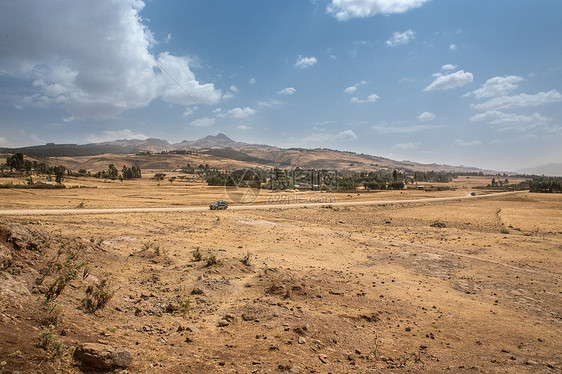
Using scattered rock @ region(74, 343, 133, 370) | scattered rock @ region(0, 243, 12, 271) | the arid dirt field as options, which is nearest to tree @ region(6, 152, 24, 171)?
the arid dirt field

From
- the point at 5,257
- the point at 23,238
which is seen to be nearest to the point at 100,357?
the point at 5,257

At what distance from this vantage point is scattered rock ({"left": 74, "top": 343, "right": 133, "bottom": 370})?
502cm

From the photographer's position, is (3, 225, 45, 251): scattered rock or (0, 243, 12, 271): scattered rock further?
(3, 225, 45, 251): scattered rock

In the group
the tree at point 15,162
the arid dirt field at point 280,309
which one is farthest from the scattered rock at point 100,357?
the tree at point 15,162

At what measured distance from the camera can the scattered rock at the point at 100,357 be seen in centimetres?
502

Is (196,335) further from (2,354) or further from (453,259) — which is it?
(453,259)

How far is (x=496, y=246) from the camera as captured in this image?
20.1 m

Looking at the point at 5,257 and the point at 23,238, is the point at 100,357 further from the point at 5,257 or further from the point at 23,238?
the point at 23,238

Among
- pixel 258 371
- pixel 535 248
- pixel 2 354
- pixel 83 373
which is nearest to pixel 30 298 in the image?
pixel 2 354

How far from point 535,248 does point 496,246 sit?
2409 mm

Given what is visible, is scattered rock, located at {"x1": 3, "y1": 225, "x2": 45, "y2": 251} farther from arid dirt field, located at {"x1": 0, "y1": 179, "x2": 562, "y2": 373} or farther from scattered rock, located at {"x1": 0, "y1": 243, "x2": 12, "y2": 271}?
scattered rock, located at {"x1": 0, "y1": 243, "x2": 12, "y2": 271}

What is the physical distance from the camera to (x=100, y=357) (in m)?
5.06

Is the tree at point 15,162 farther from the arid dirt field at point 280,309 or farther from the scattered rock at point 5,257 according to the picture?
the scattered rock at point 5,257

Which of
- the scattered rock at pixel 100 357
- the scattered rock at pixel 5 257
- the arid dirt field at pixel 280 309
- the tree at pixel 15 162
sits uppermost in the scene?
the tree at pixel 15 162
